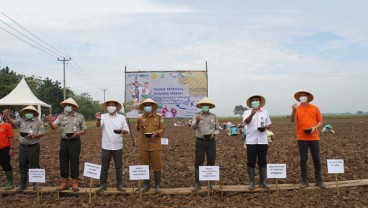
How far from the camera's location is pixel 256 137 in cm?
748

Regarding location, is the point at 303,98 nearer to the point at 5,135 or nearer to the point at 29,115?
the point at 29,115

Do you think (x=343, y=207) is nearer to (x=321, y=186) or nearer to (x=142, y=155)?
(x=321, y=186)

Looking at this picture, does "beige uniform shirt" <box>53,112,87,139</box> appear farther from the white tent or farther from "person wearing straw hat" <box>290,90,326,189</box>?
the white tent

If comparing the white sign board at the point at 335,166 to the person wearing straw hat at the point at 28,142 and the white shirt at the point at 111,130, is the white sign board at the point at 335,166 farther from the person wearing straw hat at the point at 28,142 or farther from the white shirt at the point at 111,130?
the person wearing straw hat at the point at 28,142

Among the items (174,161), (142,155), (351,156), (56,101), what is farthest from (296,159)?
(56,101)

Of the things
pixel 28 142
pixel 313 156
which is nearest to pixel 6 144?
pixel 28 142

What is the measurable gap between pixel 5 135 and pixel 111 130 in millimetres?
2429

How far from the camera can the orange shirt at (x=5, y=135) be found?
25.5ft

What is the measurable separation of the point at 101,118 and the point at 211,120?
93.1 inches

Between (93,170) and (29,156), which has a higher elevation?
(29,156)

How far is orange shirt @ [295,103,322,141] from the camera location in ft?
24.3

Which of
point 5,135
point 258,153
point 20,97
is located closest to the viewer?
point 258,153

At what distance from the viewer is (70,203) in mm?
6918

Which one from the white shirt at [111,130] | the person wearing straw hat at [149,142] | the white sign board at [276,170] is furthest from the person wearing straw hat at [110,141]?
the white sign board at [276,170]
